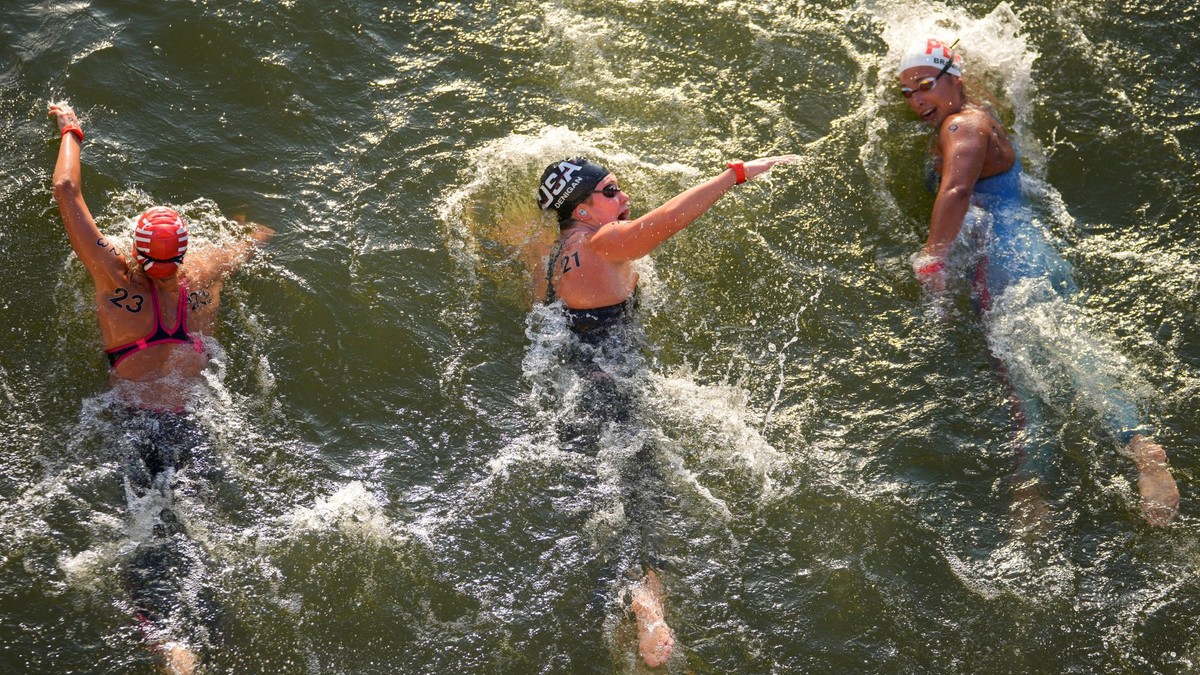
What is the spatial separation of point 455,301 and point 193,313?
5.75 ft

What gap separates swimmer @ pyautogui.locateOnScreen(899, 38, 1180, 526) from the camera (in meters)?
7.52

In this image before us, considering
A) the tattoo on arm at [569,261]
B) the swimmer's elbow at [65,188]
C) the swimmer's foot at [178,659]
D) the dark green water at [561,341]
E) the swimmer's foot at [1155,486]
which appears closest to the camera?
the swimmer's foot at [178,659]

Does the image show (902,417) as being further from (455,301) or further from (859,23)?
(859,23)

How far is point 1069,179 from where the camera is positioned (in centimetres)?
855

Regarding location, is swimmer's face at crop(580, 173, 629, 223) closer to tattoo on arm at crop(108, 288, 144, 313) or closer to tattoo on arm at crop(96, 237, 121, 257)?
tattoo on arm at crop(108, 288, 144, 313)

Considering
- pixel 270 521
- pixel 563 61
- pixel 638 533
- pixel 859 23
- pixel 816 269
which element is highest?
pixel 859 23

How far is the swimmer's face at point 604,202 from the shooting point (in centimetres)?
725

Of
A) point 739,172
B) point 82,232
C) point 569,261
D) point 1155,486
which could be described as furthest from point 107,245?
point 1155,486

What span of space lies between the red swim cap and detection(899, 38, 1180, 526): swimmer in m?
5.12

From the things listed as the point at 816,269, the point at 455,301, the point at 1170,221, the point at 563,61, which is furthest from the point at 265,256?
the point at 1170,221

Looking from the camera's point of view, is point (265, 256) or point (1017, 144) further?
point (1017, 144)

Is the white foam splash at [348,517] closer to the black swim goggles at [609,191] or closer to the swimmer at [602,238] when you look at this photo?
the swimmer at [602,238]

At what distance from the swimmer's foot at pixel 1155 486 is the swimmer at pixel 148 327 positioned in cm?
587

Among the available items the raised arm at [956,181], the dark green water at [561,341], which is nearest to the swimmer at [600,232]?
the dark green water at [561,341]
